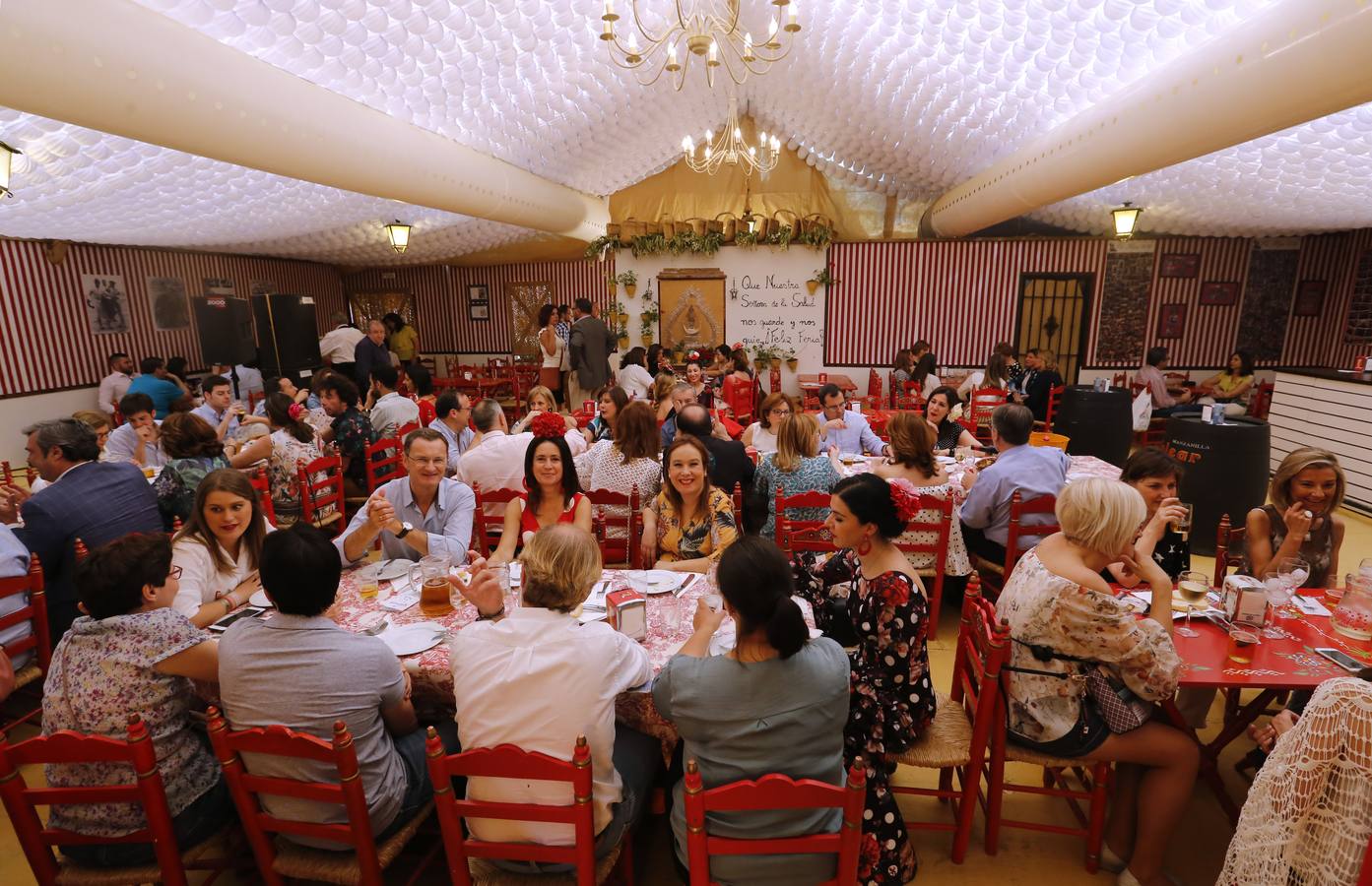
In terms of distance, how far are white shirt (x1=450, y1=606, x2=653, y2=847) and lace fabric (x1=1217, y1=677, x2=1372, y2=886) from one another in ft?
5.58

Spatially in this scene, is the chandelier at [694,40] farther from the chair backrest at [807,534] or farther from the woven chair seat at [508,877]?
the woven chair seat at [508,877]

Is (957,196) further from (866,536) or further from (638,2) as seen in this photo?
(866,536)

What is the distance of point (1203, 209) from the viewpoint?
847 cm

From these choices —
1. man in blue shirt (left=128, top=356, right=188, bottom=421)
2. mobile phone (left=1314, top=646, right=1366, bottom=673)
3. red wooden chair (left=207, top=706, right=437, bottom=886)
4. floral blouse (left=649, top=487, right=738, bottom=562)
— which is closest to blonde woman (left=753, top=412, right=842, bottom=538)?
floral blouse (left=649, top=487, right=738, bottom=562)

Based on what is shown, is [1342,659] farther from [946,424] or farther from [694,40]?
[694,40]

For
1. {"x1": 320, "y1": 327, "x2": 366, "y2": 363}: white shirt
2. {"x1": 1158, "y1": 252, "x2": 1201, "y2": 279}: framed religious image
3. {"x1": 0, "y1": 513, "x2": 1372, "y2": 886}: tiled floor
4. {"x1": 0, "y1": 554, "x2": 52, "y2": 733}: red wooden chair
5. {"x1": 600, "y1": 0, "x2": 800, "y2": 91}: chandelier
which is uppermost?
{"x1": 600, "y1": 0, "x2": 800, "y2": 91}: chandelier

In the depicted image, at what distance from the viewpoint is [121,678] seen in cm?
193

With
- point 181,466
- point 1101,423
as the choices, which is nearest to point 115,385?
point 181,466

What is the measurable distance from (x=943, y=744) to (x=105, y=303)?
10992mm

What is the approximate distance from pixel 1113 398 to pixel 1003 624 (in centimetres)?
600

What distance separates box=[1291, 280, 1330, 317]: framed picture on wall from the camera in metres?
10.2

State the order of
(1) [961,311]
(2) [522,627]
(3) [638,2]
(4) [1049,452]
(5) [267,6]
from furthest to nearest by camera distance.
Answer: (1) [961,311], (3) [638,2], (4) [1049,452], (5) [267,6], (2) [522,627]

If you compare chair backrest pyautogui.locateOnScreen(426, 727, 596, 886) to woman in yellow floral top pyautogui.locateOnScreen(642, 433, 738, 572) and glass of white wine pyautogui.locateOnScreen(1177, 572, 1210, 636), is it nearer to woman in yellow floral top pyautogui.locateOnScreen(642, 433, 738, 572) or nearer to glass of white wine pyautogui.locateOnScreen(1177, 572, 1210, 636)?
woman in yellow floral top pyautogui.locateOnScreen(642, 433, 738, 572)

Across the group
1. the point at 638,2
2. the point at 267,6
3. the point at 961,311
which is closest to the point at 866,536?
the point at 267,6
